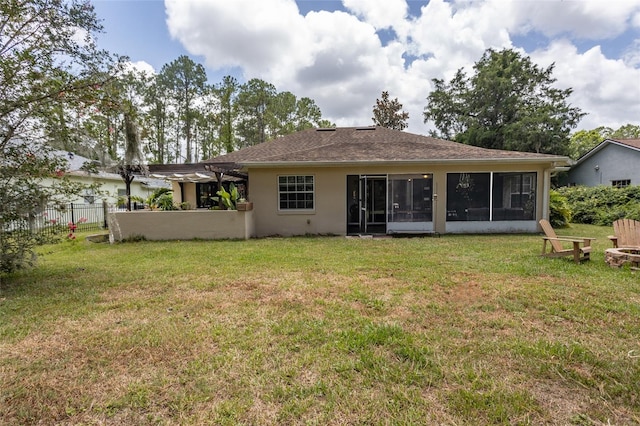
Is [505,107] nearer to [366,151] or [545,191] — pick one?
[545,191]

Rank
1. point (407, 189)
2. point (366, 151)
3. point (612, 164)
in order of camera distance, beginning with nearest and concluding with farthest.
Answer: point (407, 189) < point (366, 151) < point (612, 164)

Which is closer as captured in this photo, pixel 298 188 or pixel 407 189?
pixel 407 189

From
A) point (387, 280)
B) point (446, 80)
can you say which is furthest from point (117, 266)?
point (446, 80)

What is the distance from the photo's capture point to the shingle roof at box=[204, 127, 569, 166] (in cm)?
1005

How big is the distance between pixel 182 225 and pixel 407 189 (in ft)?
26.0

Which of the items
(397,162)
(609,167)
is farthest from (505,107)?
(397,162)

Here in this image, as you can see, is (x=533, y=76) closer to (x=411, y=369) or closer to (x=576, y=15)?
(x=576, y=15)

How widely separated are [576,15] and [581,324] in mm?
10390

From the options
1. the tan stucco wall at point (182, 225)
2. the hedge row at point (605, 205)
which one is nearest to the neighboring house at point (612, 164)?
the hedge row at point (605, 205)

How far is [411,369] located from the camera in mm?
2604

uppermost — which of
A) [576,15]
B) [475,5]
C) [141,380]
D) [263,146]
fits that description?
[475,5]

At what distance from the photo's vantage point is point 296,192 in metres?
10.9

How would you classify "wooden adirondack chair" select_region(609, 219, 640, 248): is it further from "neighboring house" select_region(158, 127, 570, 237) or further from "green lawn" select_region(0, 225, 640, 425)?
"neighboring house" select_region(158, 127, 570, 237)

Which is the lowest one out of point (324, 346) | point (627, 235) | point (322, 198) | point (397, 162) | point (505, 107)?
point (324, 346)
